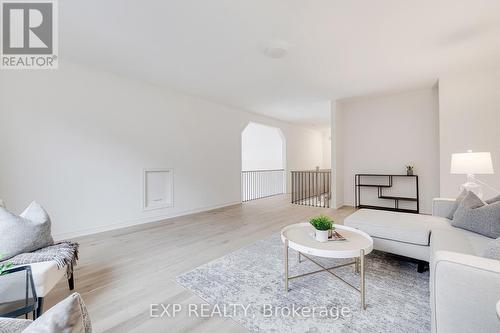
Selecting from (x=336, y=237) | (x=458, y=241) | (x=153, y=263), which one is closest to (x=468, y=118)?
(x=458, y=241)

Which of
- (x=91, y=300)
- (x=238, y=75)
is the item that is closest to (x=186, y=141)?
(x=238, y=75)

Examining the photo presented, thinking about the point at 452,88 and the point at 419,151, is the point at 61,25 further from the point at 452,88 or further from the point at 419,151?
the point at 419,151

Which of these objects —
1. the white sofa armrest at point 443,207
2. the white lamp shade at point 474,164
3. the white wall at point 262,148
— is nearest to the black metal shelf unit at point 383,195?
the white lamp shade at point 474,164

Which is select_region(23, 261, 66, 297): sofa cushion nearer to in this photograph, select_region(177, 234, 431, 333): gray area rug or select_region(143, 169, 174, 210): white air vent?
select_region(177, 234, 431, 333): gray area rug

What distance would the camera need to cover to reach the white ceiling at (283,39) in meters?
2.14

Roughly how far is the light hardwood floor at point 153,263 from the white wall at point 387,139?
57.2 inches

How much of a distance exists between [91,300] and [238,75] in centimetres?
342

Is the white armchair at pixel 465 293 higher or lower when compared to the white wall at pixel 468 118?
lower

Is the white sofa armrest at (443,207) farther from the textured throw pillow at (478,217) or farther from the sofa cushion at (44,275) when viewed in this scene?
the sofa cushion at (44,275)

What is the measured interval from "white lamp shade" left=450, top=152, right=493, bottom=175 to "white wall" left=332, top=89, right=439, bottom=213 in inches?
82.1

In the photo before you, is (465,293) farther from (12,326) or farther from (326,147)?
(326,147)

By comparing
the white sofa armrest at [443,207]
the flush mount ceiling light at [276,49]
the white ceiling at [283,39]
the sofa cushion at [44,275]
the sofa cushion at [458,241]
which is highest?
the white ceiling at [283,39]

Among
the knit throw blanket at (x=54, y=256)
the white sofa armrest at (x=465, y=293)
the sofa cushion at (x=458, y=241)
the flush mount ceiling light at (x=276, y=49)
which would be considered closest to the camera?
the white sofa armrest at (x=465, y=293)

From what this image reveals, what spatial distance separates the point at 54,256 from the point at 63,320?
1542 mm
